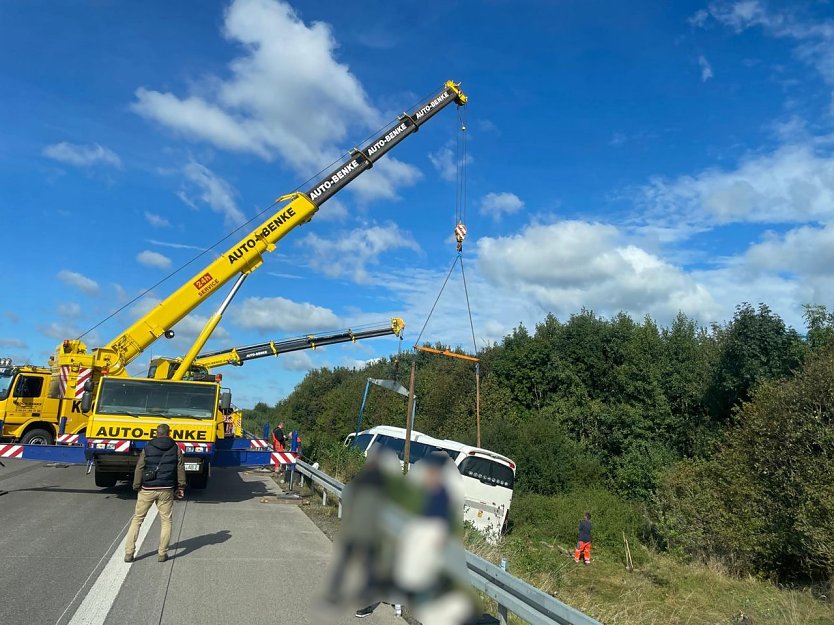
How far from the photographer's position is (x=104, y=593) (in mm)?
6438

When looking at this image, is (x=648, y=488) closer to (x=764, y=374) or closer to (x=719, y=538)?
(x=764, y=374)

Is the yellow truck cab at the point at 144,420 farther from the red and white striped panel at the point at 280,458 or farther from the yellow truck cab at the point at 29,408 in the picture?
the yellow truck cab at the point at 29,408

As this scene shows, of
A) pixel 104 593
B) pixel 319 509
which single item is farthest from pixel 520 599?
pixel 319 509

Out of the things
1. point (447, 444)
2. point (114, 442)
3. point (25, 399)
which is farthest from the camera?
point (25, 399)

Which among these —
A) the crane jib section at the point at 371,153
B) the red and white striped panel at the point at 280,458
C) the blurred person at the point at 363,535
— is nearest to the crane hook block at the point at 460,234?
the crane jib section at the point at 371,153

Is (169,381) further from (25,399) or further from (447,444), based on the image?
(25,399)

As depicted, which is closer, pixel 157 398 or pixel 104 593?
pixel 104 593

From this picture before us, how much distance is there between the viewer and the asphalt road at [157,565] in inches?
230

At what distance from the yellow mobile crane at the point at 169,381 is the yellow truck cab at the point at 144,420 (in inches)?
0.8

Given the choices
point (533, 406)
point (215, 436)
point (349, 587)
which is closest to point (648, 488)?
point (533, 406)

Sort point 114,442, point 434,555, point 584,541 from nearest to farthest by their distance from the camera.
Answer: point 434,555 < point 114,442 < point 584,541

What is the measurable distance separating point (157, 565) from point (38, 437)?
53.9 ft

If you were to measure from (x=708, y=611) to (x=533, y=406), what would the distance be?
101 ft

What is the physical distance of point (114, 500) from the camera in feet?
43.8
